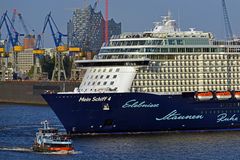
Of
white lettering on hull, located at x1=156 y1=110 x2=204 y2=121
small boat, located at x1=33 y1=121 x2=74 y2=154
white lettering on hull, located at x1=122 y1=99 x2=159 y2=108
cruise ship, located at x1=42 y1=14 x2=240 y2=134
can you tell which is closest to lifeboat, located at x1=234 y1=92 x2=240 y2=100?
cruise ship, located at x1=42 y1=14 x2=240 y2=134

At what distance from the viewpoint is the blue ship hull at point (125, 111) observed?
6216 cm

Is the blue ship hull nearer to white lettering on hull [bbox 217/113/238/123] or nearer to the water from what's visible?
the water

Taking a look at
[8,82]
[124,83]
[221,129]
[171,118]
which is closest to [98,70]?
[124,83]

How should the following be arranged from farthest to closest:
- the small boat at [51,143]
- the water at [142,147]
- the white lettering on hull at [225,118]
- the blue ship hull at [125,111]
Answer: the white lettering on hull at [225,118] → the blue ship hull at [125,111] → the small boat at [51,143] → the water at [142,147]

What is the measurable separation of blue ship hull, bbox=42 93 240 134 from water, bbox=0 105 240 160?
903 mm

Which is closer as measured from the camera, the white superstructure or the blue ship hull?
the blue ship hull

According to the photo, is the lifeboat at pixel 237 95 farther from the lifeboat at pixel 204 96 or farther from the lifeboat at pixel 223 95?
the lifeboat at pixel 204 96

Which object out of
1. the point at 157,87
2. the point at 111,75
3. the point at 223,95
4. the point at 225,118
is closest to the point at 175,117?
the point at 157,87

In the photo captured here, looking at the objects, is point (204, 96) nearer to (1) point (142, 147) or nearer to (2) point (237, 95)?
(2) point (237, 95)

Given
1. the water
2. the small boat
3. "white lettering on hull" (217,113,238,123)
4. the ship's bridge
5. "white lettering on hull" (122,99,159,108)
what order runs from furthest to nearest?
"white lettering on hull" (217,113,238,123)
the ship's bridge
"white lettering on hull" (122,99,159,108)
the small boat
the water

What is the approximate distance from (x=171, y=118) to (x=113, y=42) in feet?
24.4

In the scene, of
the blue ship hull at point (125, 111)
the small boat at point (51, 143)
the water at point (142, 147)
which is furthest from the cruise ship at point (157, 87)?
the small boat at point (51, 143)

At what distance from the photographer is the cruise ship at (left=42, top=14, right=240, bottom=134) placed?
2458 inches

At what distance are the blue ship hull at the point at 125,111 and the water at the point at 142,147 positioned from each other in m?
0.90
